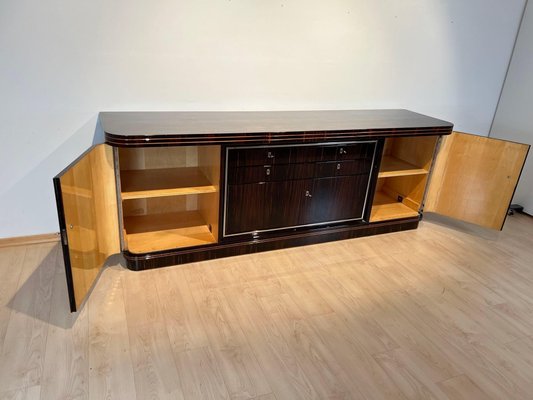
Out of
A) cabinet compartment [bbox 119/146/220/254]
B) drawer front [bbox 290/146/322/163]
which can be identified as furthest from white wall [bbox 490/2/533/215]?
cabinet compartment [bbox 119/146/220/254]

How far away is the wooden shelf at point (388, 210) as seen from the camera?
2773mm

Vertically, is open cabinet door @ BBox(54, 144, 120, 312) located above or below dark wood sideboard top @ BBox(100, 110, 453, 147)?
below

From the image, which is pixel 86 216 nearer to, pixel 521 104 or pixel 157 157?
pixel 157 157

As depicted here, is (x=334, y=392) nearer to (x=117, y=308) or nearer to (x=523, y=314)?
(x=117, y=308)

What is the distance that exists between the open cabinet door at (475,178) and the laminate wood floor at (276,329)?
42 centimetres

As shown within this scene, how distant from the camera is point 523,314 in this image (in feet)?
6.74

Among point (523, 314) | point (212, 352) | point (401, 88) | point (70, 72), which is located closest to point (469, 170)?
point (401, 88)

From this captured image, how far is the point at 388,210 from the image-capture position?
2.88 meters

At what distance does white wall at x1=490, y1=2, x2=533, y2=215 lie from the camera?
124 inches

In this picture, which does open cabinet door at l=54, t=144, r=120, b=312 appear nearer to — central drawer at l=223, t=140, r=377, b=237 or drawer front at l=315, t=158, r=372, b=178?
central drawer at l=223, t=140, r=377, b=237

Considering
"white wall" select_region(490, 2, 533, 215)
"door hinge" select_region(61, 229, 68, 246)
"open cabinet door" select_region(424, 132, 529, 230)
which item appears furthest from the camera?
"white wall" select_region(490, 2, 533, 215)

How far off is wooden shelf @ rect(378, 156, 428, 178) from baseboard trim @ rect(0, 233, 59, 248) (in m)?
2.12

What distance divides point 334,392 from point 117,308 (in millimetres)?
1067

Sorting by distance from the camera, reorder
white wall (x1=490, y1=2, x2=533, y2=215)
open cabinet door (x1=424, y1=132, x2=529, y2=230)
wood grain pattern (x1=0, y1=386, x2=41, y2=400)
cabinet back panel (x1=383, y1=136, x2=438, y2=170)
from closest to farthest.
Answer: wood grain pattern (x1=0, y1=386, x2=41, y2=400), open cabinet door (x1=424, y1=132, x2=529, y2=230), cabinet back panel (x1=383, y1=136, x2=438, y2=170), white wall (x1=490, y1=2, x2=533, y2=215)
